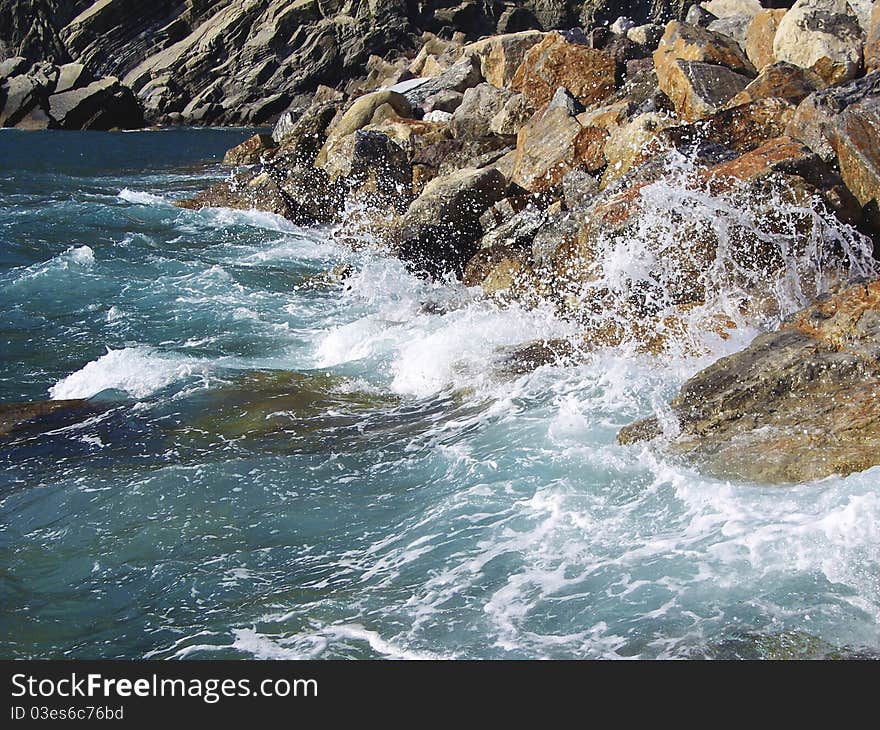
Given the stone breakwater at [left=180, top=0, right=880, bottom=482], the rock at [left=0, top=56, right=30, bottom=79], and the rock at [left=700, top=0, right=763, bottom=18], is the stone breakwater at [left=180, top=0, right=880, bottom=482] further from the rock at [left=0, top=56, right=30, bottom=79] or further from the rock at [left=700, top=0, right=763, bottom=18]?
the rock at [left=0, top=56, right=30, bottom=79]

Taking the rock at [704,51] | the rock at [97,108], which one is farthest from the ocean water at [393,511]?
the rock at [97,108]

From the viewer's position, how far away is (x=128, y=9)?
57188 mm

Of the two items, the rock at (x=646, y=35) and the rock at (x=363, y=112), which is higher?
the rock at (x=646, y=35)

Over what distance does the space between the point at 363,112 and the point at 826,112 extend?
13.7 m

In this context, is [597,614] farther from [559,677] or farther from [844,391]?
[844,391]

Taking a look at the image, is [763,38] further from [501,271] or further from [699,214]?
[699,214]

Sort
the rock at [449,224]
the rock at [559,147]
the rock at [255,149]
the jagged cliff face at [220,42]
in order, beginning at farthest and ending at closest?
the jagged cliff face at [220,42]
the rock at [255,149]
the rock at [559,147]
the rock at [449,224]

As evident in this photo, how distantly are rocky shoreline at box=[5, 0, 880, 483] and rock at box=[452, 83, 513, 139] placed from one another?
3.9 inches

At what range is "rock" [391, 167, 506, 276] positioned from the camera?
41.0 feet

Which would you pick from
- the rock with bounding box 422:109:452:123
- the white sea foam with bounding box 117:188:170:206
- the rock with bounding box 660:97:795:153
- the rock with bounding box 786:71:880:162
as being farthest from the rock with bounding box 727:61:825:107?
the white sea foam with bounding box 117:188:170:206

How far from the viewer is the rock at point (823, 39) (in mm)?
11648

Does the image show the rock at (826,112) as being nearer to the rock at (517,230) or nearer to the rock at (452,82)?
the rock at (517,230)

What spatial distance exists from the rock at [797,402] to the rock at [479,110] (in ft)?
36.6

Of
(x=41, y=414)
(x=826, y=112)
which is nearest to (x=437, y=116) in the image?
(x=826, y=112)
